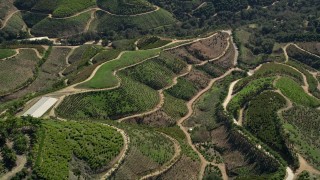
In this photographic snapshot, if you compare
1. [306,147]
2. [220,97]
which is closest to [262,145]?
[306,147]

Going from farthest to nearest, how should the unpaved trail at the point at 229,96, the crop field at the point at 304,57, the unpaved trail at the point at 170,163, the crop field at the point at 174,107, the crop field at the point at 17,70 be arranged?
1. the crop field at the point at 304,57
2. the crop field at the point at 17,70
3. the unpaved trail at the point at 229,96
4. the crop field at the point at 174,107
5. the unpaved trail at the point at 170,163

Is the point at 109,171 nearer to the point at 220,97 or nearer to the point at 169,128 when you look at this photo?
the point at 169,128

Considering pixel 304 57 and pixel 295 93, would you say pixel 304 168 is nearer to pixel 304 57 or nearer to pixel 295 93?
pixel 295 93

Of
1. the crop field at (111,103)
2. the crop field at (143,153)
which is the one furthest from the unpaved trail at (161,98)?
the crop field at (143,153)

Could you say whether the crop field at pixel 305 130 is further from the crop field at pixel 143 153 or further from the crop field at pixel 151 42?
the crop field at pixel 151 42

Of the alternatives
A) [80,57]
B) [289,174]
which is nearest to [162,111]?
[289,174]

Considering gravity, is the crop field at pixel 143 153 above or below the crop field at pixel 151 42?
above
